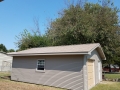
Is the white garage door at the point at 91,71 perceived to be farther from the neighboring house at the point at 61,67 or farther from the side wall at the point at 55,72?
the side wall at the point at 55,72

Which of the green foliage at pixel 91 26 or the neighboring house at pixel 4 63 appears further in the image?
the neighboring house at pixel 4 63

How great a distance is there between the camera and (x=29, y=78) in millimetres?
13203

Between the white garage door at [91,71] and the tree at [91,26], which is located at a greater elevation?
the tree at [91,26]

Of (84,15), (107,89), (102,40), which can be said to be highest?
(84,15)

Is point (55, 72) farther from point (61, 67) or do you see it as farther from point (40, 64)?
point (40, 64)

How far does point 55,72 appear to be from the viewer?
11.5m

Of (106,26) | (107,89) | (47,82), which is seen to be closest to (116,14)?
(106,26)

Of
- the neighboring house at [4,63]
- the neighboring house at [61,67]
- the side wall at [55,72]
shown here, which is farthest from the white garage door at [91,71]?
the neighboring house at [4,63]

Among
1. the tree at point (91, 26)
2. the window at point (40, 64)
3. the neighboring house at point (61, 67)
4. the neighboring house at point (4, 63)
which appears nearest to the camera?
the neighboring house at point (61, 67)

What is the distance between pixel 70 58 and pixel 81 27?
1001cm

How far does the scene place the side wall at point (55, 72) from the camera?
10352mm

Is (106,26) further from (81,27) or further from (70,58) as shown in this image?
(70,58)

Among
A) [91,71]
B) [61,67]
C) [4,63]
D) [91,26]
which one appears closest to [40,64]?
[61,67]

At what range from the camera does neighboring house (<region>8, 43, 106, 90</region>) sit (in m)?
10.2
